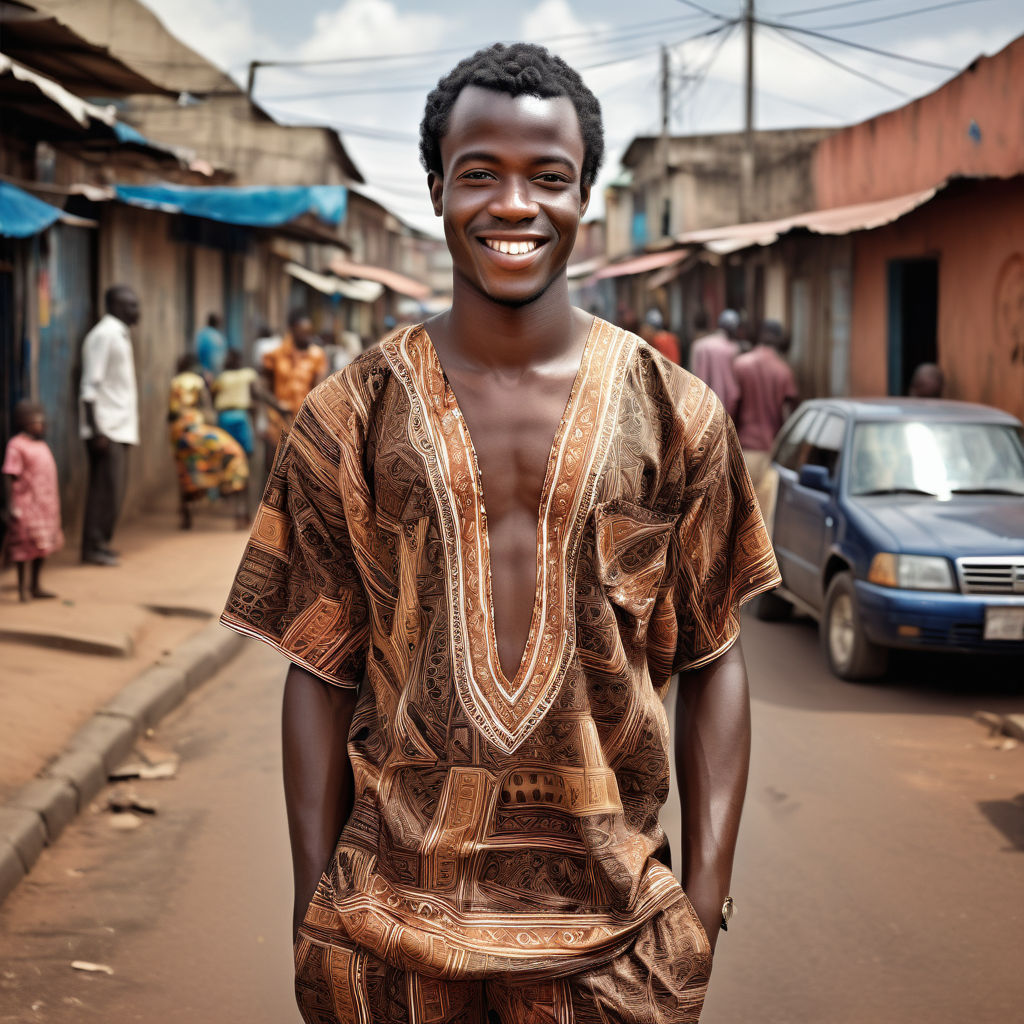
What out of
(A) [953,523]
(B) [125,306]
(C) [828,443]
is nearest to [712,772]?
(A) [953,523]

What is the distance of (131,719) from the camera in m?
6.66

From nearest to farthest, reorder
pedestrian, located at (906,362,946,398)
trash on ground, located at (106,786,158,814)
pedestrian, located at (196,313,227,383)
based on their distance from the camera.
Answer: trash on ground, located at (106,786,158,814) → pedestrian, located at (906,362,946,398) → pedestrian, located at (196,313,227,383)

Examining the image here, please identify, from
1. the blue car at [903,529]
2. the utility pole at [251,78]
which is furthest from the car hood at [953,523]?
the utility pole at [251,78]

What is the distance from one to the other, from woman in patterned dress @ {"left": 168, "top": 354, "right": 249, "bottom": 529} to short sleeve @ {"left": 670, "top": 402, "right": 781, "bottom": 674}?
11.5 metres

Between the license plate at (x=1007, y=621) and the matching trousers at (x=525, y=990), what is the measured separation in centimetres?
583

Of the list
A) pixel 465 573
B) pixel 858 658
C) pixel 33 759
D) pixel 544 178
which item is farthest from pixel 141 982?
pixel 858 658

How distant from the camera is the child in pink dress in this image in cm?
898

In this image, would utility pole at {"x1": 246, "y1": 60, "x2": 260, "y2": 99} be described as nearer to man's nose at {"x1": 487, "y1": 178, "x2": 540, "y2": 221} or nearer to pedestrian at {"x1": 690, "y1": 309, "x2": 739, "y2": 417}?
pedestrian at {"x1": 690, "y1": 309, "x2": 739, "y2": 417}

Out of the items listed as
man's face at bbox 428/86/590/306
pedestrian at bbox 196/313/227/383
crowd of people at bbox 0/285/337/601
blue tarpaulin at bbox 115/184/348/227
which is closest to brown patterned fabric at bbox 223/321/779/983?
man's face at bbox 428/86/590/306

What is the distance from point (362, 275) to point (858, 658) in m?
30.8

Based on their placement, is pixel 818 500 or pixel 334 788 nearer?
pixel 334 788

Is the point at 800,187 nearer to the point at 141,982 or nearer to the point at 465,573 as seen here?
the point at 141,982

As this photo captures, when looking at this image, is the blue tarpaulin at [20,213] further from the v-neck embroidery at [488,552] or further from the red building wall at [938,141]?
the v-neck embroidery at [488,552]

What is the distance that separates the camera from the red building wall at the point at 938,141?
43.5ft
